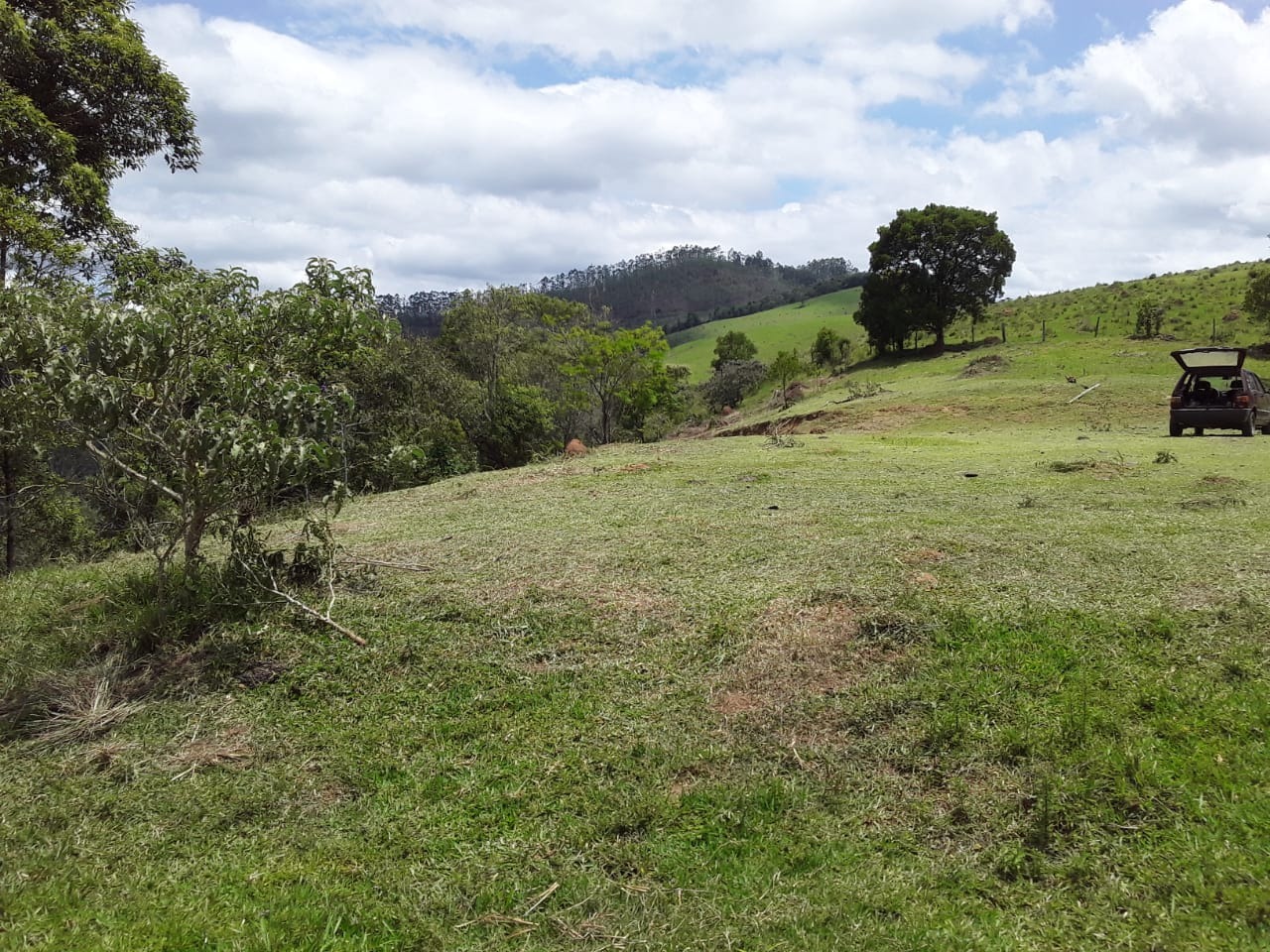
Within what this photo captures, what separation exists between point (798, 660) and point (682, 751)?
1.24 metres

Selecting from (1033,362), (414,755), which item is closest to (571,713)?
(414,755)

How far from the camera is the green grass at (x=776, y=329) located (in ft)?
278

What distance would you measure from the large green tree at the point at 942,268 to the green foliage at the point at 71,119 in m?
38.8

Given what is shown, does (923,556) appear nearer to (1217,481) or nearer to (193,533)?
(1217,481)

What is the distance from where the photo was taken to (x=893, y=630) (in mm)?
5375

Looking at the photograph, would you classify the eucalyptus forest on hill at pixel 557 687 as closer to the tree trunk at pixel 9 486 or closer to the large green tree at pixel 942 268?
the tree trunk at pixel 9 486

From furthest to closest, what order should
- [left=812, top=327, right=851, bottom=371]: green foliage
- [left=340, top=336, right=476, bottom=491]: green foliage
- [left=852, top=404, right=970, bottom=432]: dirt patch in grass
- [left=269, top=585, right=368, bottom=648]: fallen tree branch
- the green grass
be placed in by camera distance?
the green grass < [left=812, top=327, right=851, bottom=371]: green foliage < [left=340, top=336, right=476, bottom=491]: green foliage < [left=852, top=404, right=970, bottom=432]: dirt patch in grass < [left=269, top=585, right=368, bottom=648]: fallen tree branch

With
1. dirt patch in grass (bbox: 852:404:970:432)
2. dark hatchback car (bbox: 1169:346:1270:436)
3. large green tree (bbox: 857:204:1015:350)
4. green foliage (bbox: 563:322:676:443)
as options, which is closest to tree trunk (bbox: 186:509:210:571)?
dark hatchback car (bbox: 1169:346:1270:436)

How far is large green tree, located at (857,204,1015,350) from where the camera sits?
4322 centimetres

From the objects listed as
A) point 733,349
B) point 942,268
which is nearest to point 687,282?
point 733,349

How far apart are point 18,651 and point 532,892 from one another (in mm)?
5388

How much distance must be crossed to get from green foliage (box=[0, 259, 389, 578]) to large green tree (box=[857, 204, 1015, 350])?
137 feet

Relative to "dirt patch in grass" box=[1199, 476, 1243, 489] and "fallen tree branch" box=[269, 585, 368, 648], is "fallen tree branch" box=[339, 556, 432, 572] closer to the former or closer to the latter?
"fallen tree branch" box=[269, 585, 368, 648]

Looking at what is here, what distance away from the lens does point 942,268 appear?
4372cm
